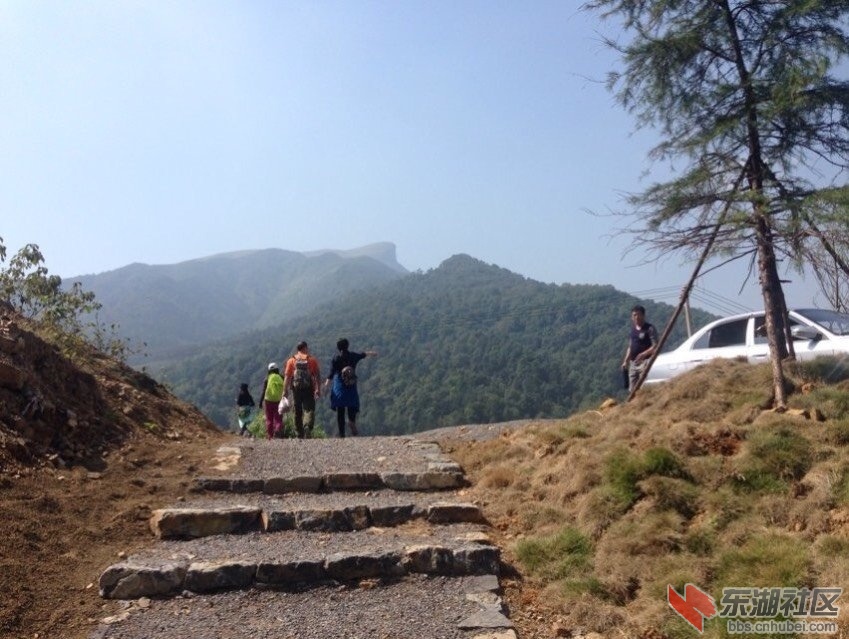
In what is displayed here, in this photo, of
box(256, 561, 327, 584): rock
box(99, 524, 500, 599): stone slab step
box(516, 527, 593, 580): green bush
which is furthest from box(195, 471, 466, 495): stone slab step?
box(256, 561, 327, 584): rock

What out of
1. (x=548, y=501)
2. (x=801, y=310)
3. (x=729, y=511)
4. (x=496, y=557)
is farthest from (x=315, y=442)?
(x=801, y=310)

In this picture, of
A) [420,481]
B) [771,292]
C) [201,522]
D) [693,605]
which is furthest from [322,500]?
[771,292]

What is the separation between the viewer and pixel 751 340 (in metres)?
10.8

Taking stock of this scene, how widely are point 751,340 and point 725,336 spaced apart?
44 cm

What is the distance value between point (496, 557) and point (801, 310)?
6613mm

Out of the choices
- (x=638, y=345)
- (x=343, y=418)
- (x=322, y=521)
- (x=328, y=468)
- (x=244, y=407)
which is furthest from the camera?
(x=244, y=407)

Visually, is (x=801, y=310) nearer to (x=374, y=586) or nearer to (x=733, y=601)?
(x=733, y=601)

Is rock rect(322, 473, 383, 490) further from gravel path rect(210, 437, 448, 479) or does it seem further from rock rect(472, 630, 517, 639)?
rock rect(472, 630, 517, 639)

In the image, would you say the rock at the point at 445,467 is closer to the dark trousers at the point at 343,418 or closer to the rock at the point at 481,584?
the rock at the point at 481,584

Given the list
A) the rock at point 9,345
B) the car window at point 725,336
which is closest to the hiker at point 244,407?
the rock at point 9,345

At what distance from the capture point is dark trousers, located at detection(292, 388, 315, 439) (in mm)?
12359

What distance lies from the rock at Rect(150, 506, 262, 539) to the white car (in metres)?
6.59

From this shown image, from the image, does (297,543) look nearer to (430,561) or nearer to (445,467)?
(430,561)

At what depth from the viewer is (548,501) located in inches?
289
